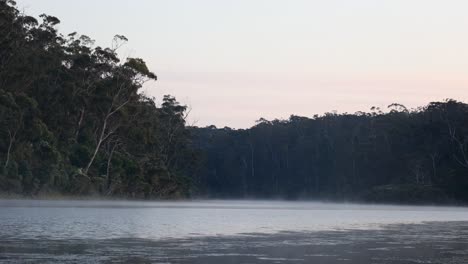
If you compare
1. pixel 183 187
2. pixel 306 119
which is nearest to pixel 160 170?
pixel 183 187

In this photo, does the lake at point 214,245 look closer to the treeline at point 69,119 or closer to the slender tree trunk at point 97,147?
the treeline at point 69,119

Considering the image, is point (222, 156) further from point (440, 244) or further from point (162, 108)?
point (440, 244)

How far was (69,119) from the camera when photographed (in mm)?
91688

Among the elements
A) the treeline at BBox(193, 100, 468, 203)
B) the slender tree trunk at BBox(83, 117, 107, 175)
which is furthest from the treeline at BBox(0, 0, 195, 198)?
the treeline at BBox(193, 100, 468, 203)

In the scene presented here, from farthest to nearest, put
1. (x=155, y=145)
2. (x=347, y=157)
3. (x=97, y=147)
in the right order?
(x=347, y=157) < (x=155, y=145) < (x=97, y=147)

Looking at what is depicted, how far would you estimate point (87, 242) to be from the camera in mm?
24141

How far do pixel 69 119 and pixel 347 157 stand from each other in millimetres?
70945

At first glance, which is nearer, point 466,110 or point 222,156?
point 466,110

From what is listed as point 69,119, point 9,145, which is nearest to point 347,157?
point 69,119

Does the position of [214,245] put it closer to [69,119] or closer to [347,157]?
[69,119]

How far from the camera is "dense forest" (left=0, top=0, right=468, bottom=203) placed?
267 feet

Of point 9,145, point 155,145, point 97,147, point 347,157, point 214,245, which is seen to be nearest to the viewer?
point 214,245

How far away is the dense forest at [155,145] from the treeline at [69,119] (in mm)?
130

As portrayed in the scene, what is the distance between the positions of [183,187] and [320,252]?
293 ft
